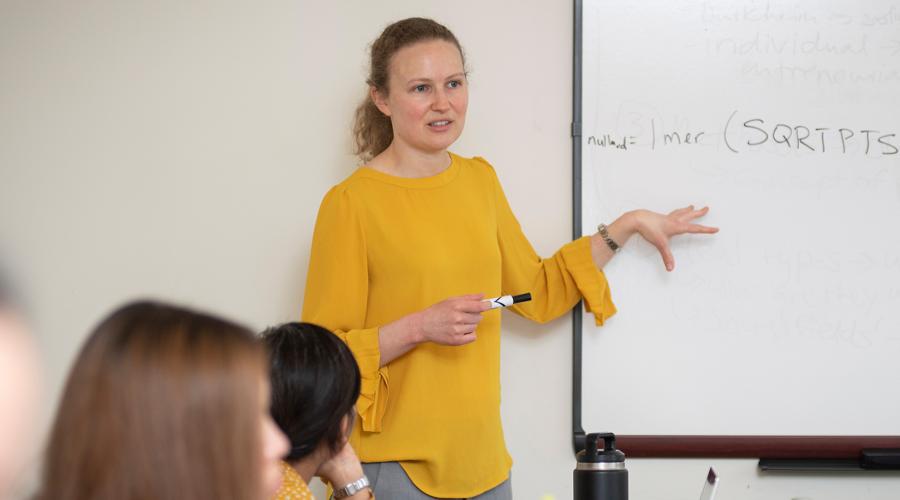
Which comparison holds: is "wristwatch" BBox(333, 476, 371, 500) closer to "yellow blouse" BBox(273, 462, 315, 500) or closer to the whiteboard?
"yellow blouse" BBox(273, 462, 315, 500)

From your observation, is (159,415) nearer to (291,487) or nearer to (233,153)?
(291,487)

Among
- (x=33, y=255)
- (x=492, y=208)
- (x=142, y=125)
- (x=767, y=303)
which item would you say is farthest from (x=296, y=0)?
(x=767, y=303)

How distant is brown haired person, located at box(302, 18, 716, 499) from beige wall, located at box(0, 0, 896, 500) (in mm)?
305

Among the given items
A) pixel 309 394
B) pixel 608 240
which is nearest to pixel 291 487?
pixel 309 394

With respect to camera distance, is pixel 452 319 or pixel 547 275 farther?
pixel 547 275

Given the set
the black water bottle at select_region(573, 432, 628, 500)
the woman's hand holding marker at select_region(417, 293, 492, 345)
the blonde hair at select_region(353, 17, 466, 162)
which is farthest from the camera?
the blonde hair at select_region(353, 17, 466, 162)

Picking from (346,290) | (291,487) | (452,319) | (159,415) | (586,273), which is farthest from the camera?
(586,273)

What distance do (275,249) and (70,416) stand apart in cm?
171

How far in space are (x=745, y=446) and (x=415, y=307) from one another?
3.01ft

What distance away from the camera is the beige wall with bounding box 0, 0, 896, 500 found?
2.58 metres

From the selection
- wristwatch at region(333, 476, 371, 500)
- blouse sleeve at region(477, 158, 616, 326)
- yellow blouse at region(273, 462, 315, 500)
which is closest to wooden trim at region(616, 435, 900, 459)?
blouse sleeve at region(477, 158, 616, 326)

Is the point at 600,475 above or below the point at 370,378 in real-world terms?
below

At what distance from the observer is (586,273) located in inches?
96.1

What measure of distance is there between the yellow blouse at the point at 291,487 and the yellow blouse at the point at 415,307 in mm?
545
